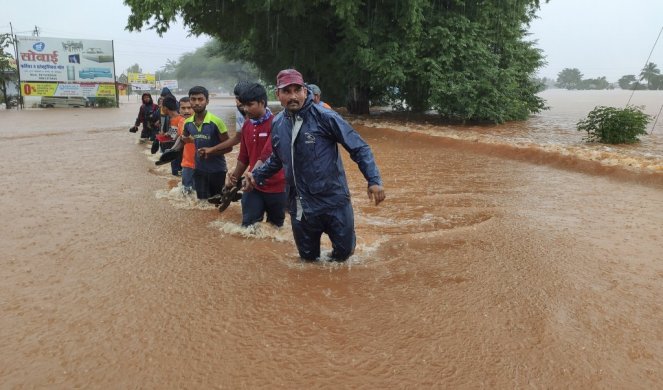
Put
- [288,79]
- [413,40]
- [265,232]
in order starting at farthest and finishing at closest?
[413,40]
[265,232]
[288,79]

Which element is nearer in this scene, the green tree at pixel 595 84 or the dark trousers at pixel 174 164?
the dark trousers at pixel 174 164

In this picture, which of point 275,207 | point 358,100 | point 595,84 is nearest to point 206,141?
point 275,207

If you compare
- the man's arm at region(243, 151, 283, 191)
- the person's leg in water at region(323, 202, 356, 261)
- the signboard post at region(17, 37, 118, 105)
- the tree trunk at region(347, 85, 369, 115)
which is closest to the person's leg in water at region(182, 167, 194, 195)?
the man's arm at region(243, 151, 283, 191)

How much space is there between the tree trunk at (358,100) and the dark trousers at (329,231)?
Answer: 17253 mm

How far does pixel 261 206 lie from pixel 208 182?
1496 millimetres

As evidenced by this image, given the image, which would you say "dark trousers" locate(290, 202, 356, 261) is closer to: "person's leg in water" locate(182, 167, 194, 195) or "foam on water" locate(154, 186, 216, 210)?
"foam on water" locate(154, 186, 216, 210)

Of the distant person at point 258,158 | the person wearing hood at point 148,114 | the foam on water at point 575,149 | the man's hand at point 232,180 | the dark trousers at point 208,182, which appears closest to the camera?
the distant person at point 258,158

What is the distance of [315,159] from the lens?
3.57 meters

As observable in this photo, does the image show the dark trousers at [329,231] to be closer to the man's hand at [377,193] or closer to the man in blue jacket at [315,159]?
the man in blue jacket at [315,159]

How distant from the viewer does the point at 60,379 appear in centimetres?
256

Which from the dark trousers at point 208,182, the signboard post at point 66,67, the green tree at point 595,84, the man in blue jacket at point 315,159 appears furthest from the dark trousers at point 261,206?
the green tree at point 595,84

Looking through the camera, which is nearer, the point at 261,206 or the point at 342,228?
the point at 342,228

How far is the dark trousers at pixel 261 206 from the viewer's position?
4.73 meters

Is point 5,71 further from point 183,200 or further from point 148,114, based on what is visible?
point 183,200
